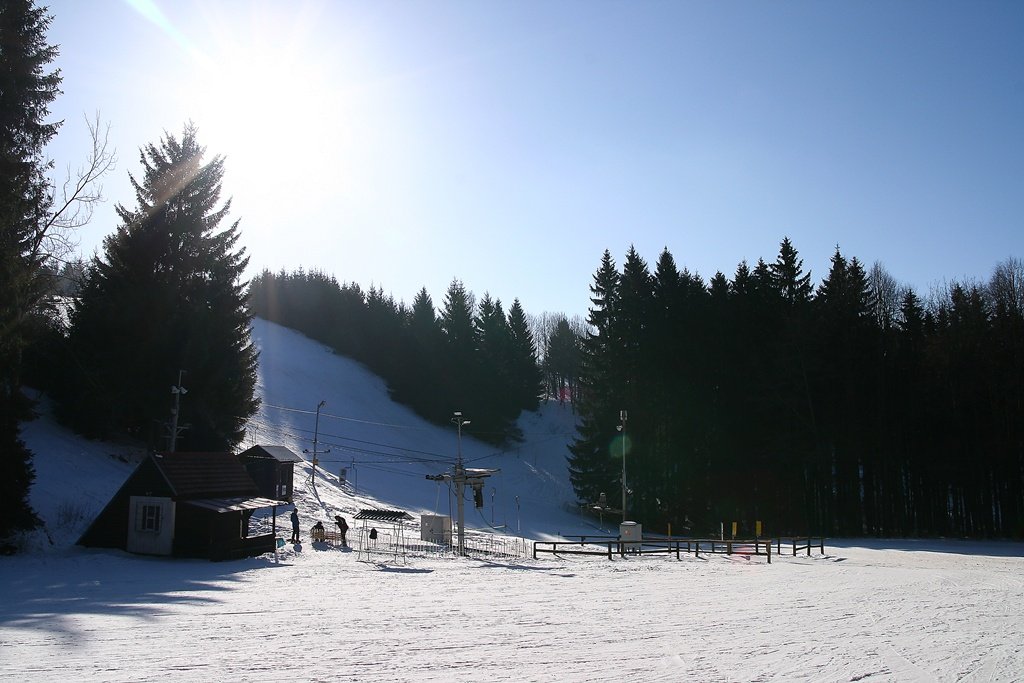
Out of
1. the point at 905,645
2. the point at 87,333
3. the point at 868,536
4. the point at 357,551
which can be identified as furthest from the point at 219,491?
the point at 868,536

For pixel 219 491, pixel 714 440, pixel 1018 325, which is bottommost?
pixel 219 491

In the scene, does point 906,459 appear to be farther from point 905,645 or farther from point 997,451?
point 905,645

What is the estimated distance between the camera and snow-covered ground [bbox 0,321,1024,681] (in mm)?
9477

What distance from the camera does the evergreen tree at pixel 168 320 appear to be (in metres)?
32.8

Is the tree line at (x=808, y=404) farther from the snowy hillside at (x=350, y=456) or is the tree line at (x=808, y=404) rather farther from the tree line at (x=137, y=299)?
the tree line at (x=137, y=299)

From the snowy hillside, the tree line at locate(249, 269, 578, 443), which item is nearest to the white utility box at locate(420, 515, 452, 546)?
the snowy hillside

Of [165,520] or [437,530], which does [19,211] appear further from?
[437,530]

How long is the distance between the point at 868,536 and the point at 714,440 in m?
10.8

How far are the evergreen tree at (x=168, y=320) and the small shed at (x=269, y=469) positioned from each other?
4.32 ft

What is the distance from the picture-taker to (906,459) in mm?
43312

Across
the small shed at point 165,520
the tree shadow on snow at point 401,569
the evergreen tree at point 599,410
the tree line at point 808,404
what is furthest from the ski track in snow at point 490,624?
the evergreen tree at point 599,410

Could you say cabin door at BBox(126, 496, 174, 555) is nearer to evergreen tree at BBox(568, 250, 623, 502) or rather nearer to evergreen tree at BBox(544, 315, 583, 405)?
evergreen tree at BBox(568, 250, 623, 502)

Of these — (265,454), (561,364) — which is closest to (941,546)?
(265,454)

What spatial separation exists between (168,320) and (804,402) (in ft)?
122
